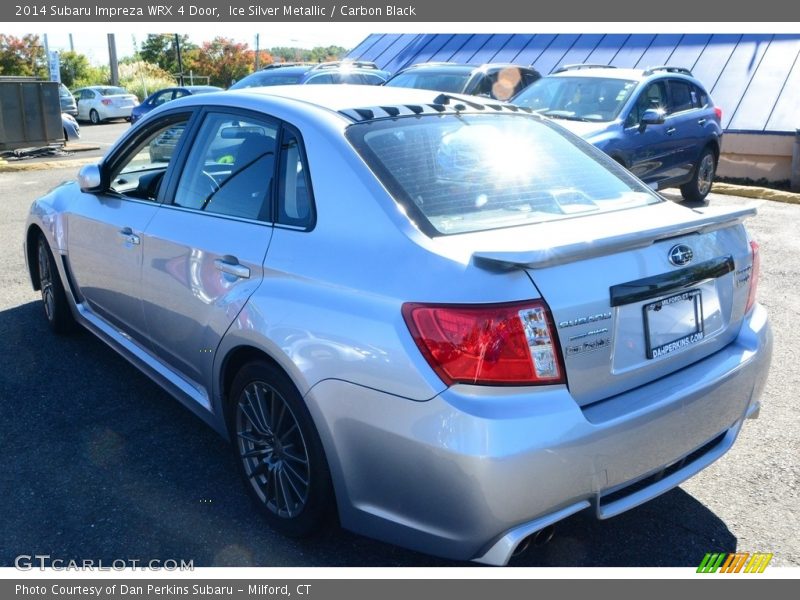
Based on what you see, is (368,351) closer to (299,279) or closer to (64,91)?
(299,279)

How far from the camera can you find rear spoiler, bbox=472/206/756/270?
2330mm

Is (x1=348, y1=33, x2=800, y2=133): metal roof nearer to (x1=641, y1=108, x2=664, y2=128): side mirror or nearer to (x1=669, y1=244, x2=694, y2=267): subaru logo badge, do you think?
(x1=641, y1=108, x2=664, y2=128): side mirror

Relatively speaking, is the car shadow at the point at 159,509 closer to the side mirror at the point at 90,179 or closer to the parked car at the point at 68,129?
the side mirror at the point at 90,179

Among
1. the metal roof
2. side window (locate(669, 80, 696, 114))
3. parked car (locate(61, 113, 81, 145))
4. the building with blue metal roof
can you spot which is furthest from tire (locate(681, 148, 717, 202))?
parked car (locate(61, 113, 81, 145))

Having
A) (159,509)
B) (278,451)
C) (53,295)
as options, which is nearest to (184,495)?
(159,509)

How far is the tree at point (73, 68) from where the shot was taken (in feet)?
141

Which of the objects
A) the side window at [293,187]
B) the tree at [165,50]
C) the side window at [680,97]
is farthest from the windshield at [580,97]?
the tree at [165,50]

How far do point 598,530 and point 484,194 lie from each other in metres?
1.41

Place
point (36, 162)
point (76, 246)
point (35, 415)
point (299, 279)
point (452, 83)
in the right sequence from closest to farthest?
point (299, 279) < point (35, 415) < point (76, 246) < point (452, 83) < point (36, 162)

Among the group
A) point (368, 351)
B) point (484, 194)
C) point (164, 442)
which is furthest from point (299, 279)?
point (164, 442)

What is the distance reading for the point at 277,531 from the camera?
3025 mm

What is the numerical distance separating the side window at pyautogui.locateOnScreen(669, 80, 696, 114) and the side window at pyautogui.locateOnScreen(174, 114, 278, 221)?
7.76 m

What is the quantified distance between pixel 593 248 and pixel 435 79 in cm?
1011

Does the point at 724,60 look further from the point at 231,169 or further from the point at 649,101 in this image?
the point at 231,169
